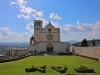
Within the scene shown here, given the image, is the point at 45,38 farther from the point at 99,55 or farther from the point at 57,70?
the point at 57,70

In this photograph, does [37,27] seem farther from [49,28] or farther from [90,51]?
[90,51]

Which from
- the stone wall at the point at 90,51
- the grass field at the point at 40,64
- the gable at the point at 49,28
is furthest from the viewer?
the gable at the point at 49,28

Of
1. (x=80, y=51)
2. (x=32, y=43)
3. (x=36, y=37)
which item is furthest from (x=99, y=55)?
(x=36, y=37)

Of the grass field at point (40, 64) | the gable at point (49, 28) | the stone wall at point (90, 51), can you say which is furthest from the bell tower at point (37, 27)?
the grass field at point (40, 64)

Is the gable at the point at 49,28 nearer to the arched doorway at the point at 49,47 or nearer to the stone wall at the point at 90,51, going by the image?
the arched doorway at the point at 49,47

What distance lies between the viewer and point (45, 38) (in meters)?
66.8

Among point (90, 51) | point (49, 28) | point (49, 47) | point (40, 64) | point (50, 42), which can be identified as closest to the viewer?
point (40, 64)

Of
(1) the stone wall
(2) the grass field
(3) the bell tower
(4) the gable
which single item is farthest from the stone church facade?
(2) the grass field

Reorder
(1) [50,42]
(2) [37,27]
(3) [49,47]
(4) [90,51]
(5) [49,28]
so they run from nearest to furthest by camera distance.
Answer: (4) [90,51], (3) [49,47], (1) [50,42], (5) [49,28], (2) [37,27]

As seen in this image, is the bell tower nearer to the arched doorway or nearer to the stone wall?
the arched doorway

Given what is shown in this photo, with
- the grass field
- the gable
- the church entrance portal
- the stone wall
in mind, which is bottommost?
the grass field

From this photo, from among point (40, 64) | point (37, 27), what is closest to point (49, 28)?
point (37, 27)

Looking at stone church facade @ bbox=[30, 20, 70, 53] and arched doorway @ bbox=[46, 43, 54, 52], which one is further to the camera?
arched doorway @ bbox=[46, 43, 54, 52]

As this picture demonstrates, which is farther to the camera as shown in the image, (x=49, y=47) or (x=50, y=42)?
(x=50, y=42)
